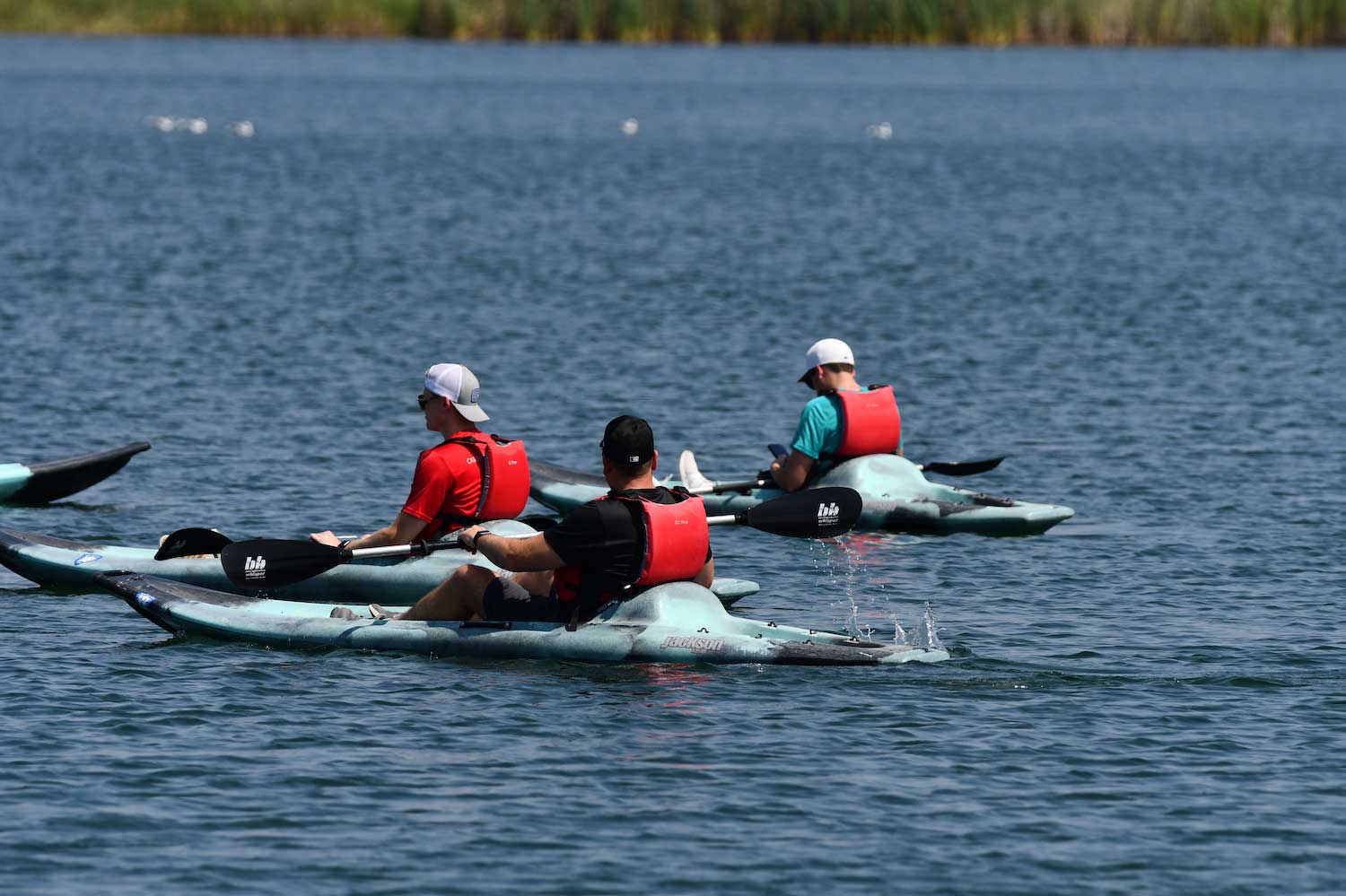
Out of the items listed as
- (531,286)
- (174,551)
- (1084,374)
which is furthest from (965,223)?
(174,551)

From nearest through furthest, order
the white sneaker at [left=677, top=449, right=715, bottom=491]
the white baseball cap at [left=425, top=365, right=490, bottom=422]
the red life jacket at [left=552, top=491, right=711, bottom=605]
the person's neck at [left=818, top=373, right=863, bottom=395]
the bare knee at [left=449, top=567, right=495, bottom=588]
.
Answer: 1. the red life jacket at [left=552, top=491, right=711, bottom=605]
2. the bare knee at [left=449, top=567, right=495, bottom=588]
3. the white baseball cap at [left=425, top=365, right=490, bottom=422]
4. the person's neck at [left=818, top=373, right=863, bottom=395]
5. the white sneaker at [left=677, top=449, right=715, bottom=491]

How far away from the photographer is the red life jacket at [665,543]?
40.1 feet

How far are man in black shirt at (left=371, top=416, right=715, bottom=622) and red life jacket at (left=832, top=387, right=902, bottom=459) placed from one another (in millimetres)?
4289

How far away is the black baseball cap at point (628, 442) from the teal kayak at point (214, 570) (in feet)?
5.76

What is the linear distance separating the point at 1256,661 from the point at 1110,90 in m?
64.7

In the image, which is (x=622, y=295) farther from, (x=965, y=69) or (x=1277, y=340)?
(x=965, y=69)

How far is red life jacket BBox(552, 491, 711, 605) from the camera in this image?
12.2 meters

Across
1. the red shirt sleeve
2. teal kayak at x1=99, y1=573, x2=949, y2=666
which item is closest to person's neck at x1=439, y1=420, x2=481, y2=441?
the red shirt sleeve

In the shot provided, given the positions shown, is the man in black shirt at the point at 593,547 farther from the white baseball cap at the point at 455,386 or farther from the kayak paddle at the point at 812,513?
the white baseball cap at the point at 455,386

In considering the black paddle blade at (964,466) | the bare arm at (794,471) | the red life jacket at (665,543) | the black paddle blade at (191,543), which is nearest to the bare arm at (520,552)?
the red life jacket at (665,543)

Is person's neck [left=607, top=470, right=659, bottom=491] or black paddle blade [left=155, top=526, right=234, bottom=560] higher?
person's neck [left=607, top=470, right=659, bottom=491]

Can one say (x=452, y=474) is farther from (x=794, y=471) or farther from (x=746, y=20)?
(x=746, y=20)

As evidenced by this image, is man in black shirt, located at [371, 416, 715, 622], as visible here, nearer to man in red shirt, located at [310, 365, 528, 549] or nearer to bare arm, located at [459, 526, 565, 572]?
bare arm, located at [459, 526, 565, 572]

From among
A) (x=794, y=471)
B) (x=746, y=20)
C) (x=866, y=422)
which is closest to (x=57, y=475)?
(x=794, y=471)
